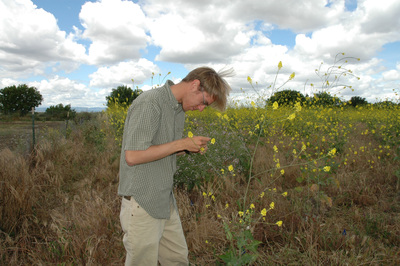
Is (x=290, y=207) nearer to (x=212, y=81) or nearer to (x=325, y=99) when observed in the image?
(x=212, y=81)

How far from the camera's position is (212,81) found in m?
1.52

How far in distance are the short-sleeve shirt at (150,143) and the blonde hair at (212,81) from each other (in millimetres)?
174

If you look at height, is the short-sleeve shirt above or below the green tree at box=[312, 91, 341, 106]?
below

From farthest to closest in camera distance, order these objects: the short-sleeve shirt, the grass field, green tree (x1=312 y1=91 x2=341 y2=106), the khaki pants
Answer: green tree (x1=312 y1=91 x2=341 y2=106)
the grass field
the khaki pants
the short-sleeve shirt

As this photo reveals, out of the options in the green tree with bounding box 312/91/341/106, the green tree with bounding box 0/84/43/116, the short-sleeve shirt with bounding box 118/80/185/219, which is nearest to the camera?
the short-sleeve shirt with bounding box 118/80/185/219

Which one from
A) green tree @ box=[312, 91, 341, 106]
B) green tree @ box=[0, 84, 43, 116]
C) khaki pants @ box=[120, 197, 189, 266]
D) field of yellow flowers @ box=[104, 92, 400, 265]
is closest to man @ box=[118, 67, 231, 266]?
khaki pants @ box=[120, 197, 189, 266]

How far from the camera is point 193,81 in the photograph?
5.00ft

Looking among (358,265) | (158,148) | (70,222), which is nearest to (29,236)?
(70,222)

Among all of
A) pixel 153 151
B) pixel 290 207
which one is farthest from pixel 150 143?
pixel 290 207

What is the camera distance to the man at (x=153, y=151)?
1334 millimetres

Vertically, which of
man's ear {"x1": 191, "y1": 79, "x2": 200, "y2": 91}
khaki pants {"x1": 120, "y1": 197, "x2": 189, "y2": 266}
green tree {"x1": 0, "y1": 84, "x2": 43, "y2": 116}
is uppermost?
green tree {"x1": 0, "y1": 84, "x2": 43, "y2": 116}

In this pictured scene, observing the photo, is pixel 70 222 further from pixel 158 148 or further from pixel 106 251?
pixel 158 148

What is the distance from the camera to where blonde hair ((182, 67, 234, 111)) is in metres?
1.51

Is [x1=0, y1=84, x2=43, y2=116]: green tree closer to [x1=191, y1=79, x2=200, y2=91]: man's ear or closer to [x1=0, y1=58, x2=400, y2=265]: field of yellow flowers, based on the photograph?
[x1=0, y1=58, x2=400, y2=265]: field of yellow flowers
